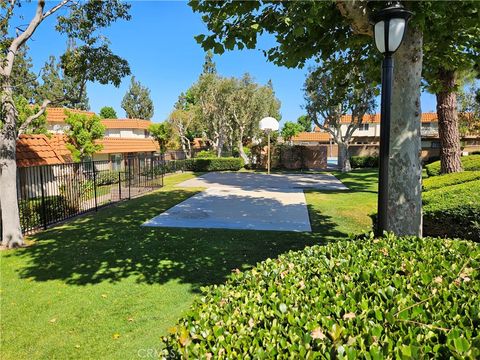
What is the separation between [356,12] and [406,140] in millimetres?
1674

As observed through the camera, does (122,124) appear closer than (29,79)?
No

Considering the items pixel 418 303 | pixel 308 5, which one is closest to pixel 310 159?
pixel 308 5

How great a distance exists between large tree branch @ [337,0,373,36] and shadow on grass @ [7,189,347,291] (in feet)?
13.2

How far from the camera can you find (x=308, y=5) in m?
4.38

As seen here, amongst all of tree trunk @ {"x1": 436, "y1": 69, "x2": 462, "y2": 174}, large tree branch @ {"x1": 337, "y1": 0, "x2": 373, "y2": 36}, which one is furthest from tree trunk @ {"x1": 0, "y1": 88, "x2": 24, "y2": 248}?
tree trunk @ {"x1": 436, "y1": 69, "x2": 462, "y2": 174}

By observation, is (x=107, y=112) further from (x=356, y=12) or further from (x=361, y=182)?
(x=356, y=12)

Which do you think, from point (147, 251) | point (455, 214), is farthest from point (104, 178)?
point (455, 214)

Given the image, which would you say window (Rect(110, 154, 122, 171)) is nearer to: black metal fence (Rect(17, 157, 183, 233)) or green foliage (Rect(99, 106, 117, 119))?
black metal fence (Rect(17, 157, 183, 233))

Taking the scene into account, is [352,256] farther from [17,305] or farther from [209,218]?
[209,218]

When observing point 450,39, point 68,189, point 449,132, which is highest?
point 450,39

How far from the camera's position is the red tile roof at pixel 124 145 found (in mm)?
26197

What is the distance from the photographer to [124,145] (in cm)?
2908

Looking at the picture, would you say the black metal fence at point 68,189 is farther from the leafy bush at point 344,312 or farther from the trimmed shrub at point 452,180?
the trimmed shrub at point 452,180

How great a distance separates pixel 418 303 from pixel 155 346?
2739mm
